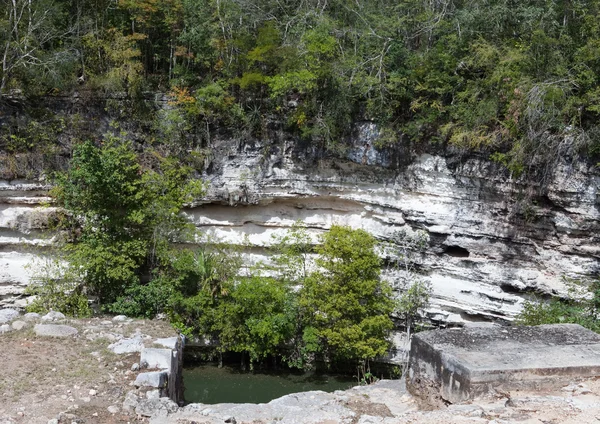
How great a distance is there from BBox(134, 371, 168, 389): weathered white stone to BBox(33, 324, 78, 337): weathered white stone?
7.01 feet

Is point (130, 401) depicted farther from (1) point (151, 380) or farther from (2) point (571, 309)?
(2) point (571, 309)

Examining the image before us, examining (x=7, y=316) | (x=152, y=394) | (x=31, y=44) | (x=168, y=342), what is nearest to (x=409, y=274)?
(x=168, y=342)

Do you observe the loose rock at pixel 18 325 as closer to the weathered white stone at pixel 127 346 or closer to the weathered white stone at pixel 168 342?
the weathered white stone at pixel 127 346

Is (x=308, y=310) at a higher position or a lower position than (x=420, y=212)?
lower

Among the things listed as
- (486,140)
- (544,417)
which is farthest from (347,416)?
(486,140)

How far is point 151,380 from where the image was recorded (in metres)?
8.11

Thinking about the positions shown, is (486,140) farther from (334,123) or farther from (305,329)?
(305,329)

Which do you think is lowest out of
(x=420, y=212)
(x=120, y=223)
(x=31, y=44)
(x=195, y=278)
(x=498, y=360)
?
(x=195, y=278)

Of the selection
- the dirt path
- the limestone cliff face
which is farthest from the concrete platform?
the dirt path

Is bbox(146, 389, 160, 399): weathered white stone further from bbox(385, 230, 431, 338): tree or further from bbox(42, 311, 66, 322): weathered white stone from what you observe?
bbox(385, 230, 431, 338): tree

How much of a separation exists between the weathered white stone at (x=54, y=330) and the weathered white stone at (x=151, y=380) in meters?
2.14

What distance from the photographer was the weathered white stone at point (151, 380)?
26.5ft

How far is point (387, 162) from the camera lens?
1416 centimetres

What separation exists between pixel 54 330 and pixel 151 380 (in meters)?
2.60
